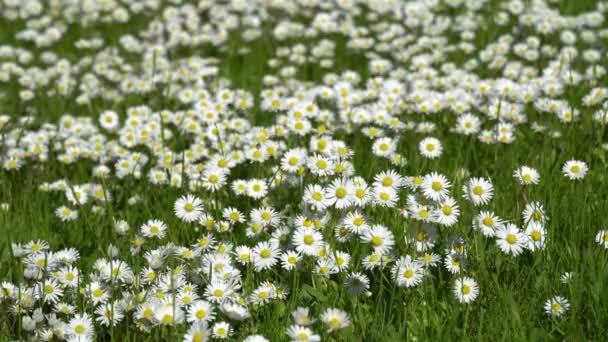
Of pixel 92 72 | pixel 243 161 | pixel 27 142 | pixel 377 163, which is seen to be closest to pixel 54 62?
pixel 92 72

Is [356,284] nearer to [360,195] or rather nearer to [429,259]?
[429,259]

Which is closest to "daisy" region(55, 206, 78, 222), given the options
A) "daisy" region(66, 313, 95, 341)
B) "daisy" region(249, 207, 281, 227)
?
"daisy" region(249, 207, 281, 227)

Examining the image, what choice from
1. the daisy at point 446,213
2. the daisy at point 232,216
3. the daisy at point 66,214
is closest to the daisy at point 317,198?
the daisy at point 232,216

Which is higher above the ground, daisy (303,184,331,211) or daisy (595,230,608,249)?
daisy (303,184,331,211)

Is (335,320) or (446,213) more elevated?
(446,213)

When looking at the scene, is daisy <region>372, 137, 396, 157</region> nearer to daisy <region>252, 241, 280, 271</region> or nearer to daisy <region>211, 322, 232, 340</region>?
daisy <region>252, 241, 280, 271</region>

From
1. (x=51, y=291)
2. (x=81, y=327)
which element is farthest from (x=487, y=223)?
(x=51, y=291)
